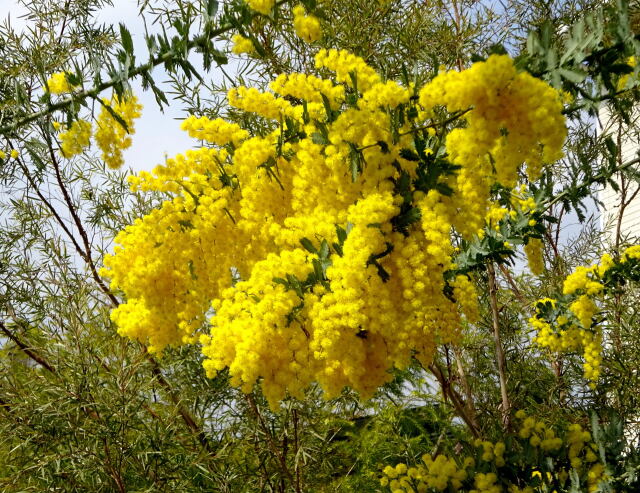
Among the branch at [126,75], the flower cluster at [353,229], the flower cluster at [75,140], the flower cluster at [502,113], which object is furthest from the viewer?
the flower cluster at [75,140]

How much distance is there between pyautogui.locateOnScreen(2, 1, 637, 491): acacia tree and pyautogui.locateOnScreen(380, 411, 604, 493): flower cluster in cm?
2

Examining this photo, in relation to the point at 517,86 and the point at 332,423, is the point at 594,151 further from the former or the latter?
the point at 517,86

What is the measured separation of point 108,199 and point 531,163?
10.1ft

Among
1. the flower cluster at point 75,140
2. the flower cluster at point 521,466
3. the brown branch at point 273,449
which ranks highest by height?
the flower cluster at point 75,140

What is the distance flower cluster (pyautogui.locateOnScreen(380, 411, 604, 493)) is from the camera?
2418mm

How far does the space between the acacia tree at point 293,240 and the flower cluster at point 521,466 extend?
16 millimetres

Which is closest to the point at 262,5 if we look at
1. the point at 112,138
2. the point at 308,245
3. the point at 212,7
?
the point at 212,7

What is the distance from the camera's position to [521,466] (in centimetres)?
249

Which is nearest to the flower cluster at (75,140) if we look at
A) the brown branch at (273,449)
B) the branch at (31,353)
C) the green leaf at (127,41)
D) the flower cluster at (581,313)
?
the green leaf at (127,41)

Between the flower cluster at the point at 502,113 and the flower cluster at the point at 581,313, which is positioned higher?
the flower cluster at the point at 581,313

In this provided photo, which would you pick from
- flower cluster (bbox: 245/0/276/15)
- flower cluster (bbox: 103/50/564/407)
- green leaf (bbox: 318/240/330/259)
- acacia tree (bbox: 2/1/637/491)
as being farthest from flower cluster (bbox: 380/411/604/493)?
flower cluster (bbox: 245/0/276/15)

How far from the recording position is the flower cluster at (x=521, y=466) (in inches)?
95.2

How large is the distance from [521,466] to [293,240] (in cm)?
145

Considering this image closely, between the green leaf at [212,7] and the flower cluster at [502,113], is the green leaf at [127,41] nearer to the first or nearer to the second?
the green leaf at [212,7]
